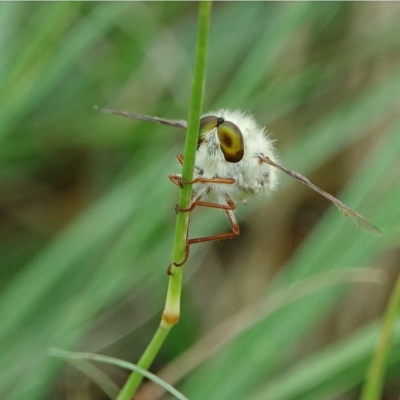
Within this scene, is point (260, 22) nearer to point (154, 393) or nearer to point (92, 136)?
point (92, 136)

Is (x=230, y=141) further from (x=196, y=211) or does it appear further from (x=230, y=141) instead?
(x=196, y=211)

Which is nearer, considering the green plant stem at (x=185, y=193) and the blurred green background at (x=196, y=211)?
the green plant stem at (x=185, y=193)

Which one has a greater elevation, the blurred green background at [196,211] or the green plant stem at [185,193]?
the blurred green background at [196,211]

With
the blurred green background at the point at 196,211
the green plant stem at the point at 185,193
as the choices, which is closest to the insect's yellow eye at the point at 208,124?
the green plant stem at the point at 185,193

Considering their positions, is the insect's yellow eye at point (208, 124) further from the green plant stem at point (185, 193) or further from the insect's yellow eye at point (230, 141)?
the green plant stem at point (185, 193)

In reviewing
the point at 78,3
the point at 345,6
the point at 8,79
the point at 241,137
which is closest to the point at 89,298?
the point at 8,79

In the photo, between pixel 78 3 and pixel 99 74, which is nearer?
pixel 78 3
